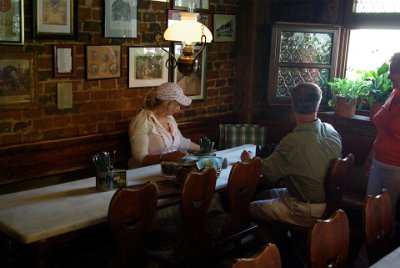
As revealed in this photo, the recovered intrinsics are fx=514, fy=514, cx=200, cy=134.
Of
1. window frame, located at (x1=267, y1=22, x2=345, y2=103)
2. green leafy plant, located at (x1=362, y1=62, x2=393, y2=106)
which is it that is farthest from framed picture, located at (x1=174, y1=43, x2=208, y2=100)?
green leafy plant, located at (x1=362, y1=62, x2=393, y2=106)

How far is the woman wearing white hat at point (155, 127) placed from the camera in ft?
12.4

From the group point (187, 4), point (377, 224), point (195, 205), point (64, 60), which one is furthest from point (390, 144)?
point (64, 60)

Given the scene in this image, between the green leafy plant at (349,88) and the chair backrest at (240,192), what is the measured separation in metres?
1.81

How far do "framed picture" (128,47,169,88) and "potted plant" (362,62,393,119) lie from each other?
1.77 m

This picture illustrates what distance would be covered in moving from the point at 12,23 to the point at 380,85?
2.93 m

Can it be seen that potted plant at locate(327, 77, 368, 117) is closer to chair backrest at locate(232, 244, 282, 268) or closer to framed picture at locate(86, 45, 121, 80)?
framed picture at locate(86, 45, 121, 80)

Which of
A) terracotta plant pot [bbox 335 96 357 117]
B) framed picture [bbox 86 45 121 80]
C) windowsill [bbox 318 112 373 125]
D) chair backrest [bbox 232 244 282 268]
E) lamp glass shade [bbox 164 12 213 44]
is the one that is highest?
lamp glass shade [bbox 164 12 213 44]

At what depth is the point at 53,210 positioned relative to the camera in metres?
2.57

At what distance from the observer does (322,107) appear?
4793 millimetres

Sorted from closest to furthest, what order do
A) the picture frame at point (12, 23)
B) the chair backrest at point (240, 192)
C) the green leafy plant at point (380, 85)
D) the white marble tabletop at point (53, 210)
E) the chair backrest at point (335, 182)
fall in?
the white marble tabletop at point (53, 210) → the chair backrest at point (240, 192) → the chair backrest at point (335, 182) → the picture frame at point (12, 23) → the green leafy plant at point (380, 85)

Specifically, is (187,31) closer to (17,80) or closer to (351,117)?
(17,80)

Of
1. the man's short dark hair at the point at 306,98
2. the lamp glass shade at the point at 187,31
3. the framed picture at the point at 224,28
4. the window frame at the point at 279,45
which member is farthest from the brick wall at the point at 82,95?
the man's short dark hair at the point at 306,98

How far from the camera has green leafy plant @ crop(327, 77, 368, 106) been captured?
449cm

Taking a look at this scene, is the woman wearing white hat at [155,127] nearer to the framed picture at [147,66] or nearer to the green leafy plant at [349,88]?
the framed picture at [147,66]
